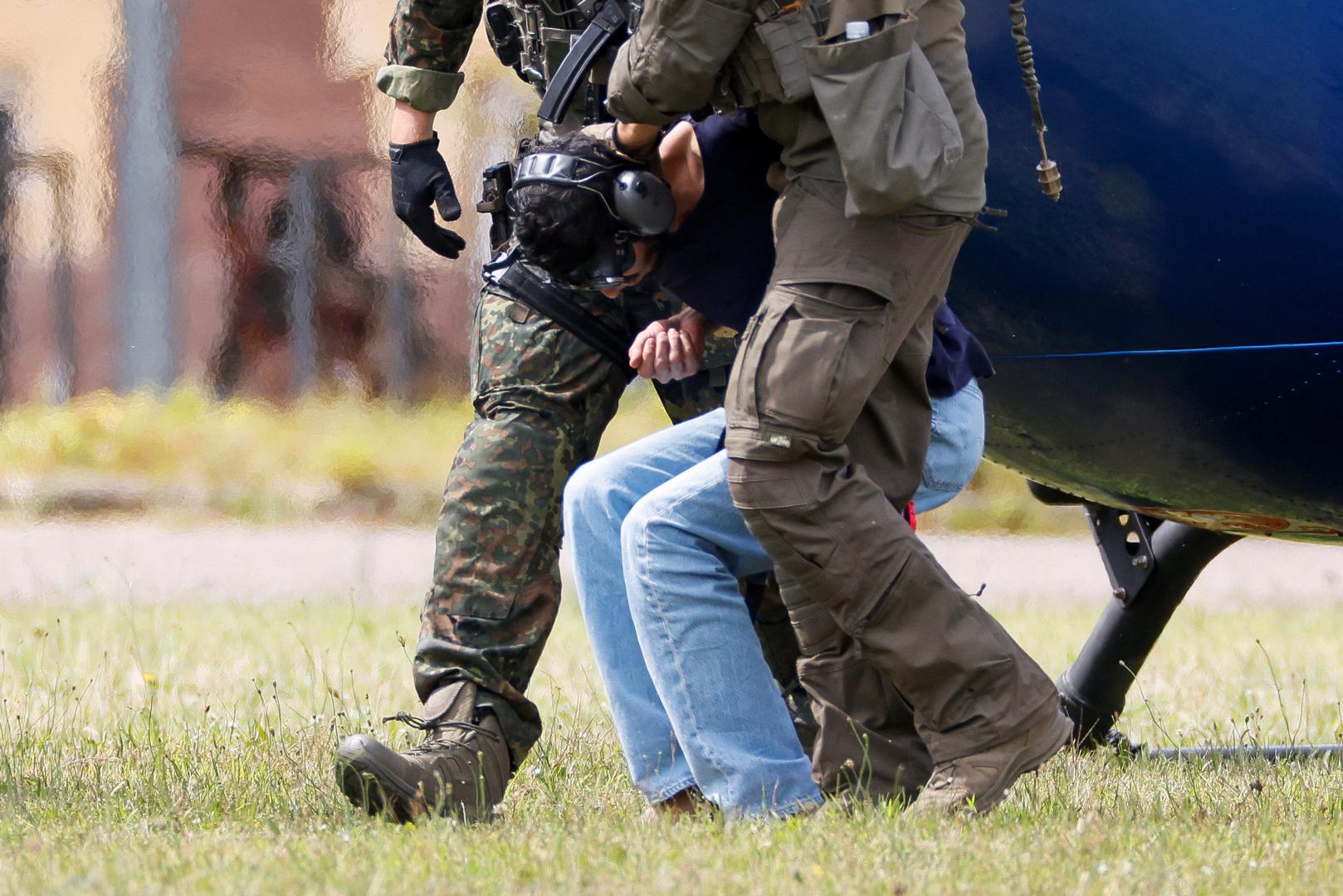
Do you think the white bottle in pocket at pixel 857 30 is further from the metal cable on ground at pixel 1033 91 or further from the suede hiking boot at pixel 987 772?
the suede hiking boot at pixel 987 772

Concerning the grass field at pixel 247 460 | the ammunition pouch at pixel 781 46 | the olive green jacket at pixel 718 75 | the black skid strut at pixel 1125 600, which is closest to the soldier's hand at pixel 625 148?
the olive green jacket at pixel 718 75

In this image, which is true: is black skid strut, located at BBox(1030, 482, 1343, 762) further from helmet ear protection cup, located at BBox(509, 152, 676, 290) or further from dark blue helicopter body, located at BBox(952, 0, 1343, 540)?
helmet ear protection cup, located at BBox(509, 152, 676, 290)

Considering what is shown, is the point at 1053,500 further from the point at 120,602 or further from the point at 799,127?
the point at 120,602

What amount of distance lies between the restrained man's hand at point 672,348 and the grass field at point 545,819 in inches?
28.5

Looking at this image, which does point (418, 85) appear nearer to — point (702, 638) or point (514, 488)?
point (514, 488)

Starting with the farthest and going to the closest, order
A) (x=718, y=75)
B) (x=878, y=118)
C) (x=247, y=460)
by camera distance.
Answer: (x=247, y=460) → (x=718, y=75) → (x=878, y=118)

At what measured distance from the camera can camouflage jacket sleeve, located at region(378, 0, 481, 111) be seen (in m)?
3.26

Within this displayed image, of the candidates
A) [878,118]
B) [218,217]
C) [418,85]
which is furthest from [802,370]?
[218,217]

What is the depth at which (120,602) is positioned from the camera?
23.8ft

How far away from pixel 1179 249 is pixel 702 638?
1.07 meters

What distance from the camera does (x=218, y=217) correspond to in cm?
1261

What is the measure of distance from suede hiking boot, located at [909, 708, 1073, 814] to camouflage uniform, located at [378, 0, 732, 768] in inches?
31.1

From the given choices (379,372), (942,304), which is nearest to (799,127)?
(942,304)

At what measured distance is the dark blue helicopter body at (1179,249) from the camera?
9.39 ft
